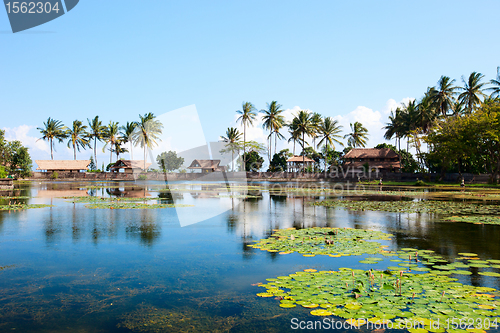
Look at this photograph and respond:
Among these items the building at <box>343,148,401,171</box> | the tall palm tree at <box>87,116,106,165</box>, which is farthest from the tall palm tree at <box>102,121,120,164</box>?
the building at <box>343,148,401,171</box>

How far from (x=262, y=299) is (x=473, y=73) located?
60.6 m

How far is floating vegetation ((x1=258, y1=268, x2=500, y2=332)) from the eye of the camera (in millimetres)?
4227

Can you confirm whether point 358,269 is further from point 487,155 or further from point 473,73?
point 473,73

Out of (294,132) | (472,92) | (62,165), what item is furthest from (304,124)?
(62,165)

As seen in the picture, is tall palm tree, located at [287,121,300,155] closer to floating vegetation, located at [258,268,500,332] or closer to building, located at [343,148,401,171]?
building, located at [343,148,401,171]

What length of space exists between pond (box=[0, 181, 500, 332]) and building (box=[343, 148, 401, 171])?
183 feet

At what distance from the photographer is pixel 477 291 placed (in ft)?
16.5

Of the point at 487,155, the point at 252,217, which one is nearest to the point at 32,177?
the point at 252,217

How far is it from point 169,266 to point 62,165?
78.4 meters

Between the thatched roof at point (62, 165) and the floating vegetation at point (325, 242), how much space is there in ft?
244

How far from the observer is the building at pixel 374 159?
65625mm

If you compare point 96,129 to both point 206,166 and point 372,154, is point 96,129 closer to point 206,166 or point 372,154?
point 206,166

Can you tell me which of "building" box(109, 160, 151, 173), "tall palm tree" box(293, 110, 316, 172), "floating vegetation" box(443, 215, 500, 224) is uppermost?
"tall palm tree" box(293, 110, 316, 172)

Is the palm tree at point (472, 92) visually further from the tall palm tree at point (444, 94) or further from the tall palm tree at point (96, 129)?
the tall palm tree at point (96, 129)
